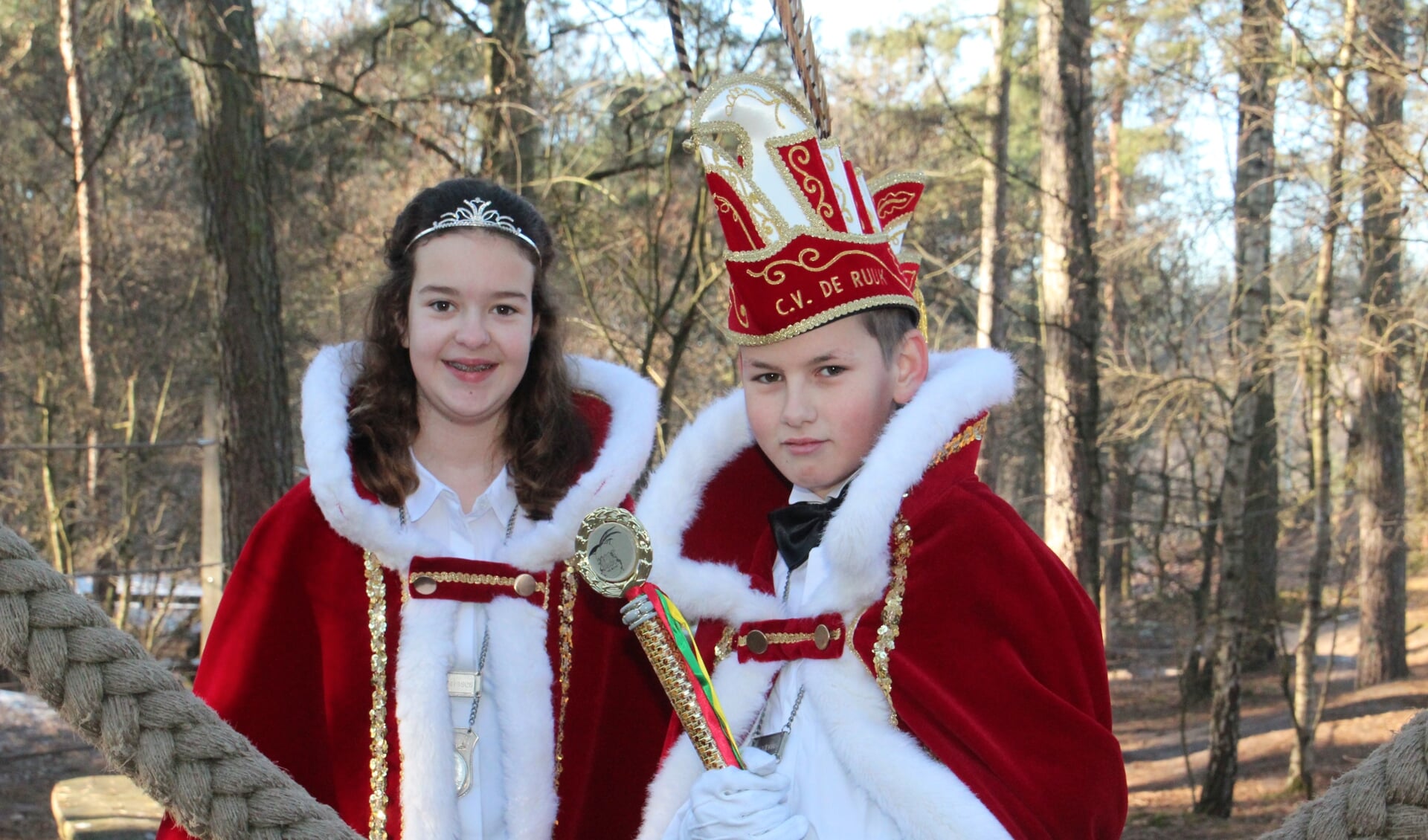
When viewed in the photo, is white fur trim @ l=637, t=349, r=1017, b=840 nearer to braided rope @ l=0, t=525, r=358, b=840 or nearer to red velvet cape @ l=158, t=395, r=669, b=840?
red velvet cape @ l=158, t=395, r=669, b=840

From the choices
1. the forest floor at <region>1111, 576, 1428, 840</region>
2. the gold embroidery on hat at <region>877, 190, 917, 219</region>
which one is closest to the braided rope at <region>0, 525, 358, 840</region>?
the gold embroidery on hat at <region>877, 190, 917, 219</region>

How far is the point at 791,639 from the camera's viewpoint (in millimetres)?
2014

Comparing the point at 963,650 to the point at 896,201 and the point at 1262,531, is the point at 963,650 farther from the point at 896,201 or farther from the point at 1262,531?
the point at 1262,531

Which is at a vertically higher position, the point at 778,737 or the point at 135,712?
the point at 135,712

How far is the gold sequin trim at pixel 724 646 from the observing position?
2090 mm

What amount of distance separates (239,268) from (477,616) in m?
4.18

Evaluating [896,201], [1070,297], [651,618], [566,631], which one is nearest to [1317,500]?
[1070,297]

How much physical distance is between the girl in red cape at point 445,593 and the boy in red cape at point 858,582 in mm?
441

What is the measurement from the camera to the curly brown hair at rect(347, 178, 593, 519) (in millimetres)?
2551

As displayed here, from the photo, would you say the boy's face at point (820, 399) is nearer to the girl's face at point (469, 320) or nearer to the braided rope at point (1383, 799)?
the girl's face at point (469, 320)

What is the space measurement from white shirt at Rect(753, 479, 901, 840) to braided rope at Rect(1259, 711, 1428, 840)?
74 centimetres

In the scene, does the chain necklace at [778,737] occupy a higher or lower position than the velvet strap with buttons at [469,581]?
lower

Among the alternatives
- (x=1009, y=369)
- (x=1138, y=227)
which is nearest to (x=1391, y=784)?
(x=1009, y=369)

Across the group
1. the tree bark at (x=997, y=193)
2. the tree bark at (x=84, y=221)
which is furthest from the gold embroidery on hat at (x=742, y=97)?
the tree bark at (x=84, y=221)
